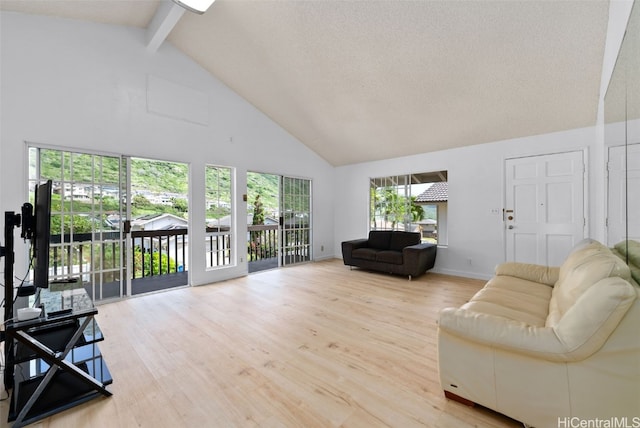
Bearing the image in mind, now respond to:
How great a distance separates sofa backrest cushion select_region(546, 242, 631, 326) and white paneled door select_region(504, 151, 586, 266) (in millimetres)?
2257

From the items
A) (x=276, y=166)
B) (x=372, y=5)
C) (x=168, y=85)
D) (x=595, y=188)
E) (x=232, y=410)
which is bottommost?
(x=232, y=410)

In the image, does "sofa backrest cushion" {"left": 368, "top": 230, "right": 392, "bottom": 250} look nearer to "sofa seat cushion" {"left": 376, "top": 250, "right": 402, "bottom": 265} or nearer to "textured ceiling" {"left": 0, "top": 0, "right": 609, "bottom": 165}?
"sofa seat cushion" {"left": 376, "top": 250, "right": 402, "bottom": 265}

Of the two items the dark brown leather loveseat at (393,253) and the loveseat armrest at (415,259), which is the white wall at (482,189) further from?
the loveseat armrest at (415,259)

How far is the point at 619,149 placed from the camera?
2.00m

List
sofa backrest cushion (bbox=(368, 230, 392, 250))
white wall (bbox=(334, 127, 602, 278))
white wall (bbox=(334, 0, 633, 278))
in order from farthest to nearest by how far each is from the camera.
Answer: sofa backrest cushion (bbox=(368, 230, 392, 250)) < white wall (bbox=(334, 127, 602, 278)) < white wall (bbox=(334, 0, 633, 278))

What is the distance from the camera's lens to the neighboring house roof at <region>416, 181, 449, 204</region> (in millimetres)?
5539

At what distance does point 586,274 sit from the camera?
5.29ft

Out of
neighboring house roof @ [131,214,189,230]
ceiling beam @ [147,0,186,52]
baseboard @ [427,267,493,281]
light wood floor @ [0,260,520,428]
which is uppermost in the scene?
ceiling beam @ [147,0,186,52]

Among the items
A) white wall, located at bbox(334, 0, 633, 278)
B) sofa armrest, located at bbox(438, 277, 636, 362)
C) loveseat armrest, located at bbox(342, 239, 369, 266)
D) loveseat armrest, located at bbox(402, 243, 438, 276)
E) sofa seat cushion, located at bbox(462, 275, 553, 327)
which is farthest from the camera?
loveseat armrest, located at bbox(342, 239, 369, 266)

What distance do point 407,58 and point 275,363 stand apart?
3632mm

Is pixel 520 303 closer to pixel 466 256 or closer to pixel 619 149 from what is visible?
pixel 619 149

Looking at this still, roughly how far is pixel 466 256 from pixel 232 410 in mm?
4453

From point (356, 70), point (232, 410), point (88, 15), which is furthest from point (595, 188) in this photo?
point (88, 15)

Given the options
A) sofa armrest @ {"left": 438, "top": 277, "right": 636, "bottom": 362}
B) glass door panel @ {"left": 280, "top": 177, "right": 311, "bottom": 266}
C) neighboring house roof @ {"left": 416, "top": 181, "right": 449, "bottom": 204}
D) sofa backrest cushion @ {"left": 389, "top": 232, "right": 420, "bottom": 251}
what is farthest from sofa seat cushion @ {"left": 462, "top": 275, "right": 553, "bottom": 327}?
glass door panel @ {"left": 280, "top": 177, "right": 311, "bottom": 266}
